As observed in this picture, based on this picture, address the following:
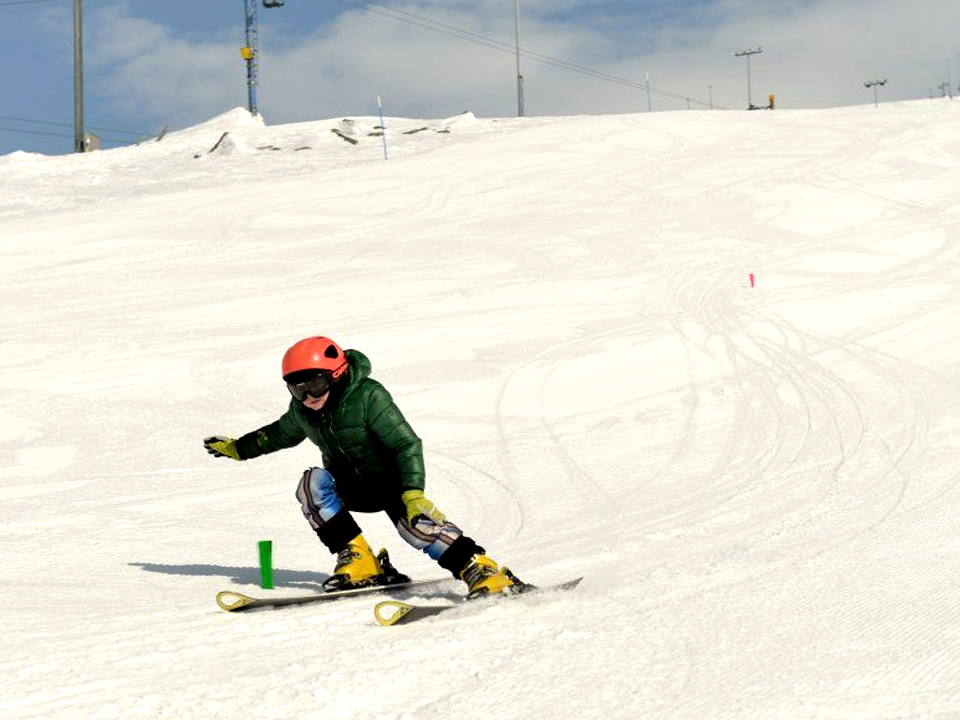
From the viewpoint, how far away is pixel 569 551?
5.86m

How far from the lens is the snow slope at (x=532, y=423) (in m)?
3.69

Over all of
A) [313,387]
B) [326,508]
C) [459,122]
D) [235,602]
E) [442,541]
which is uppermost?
[459,122]

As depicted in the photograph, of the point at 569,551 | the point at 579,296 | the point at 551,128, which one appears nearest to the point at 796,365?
the point at 579,296

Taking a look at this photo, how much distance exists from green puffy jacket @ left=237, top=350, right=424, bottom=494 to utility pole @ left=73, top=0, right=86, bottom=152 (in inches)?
1335

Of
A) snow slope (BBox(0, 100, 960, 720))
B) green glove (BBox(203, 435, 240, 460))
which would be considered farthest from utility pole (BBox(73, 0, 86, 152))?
green glove (BBox(203, 435, 240, 460))

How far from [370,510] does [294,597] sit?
52cm

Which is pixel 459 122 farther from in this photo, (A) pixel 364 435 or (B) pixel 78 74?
(A) pixel 364 435

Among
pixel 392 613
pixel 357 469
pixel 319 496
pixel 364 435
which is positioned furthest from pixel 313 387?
pixel 392 613

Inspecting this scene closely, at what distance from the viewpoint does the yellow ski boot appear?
4.97 m

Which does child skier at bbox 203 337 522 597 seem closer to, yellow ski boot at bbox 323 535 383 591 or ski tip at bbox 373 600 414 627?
yellow ski boot at bbox 323 535 383 591

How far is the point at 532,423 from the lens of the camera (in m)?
9.64

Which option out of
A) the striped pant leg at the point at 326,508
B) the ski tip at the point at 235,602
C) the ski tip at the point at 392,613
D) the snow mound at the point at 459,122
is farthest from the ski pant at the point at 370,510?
the snow mound at the point at 459,122

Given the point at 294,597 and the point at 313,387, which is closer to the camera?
the point at 313,387

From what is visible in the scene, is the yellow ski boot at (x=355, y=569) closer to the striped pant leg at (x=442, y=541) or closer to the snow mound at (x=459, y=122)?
the striped pant leg at (x=442, y=541)
